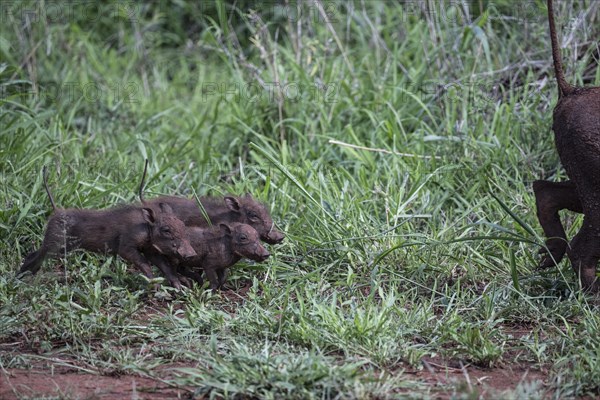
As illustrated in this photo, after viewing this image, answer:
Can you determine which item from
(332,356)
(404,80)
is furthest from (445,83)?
(332,356)

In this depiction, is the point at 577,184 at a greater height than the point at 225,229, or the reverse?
the point at 577,184

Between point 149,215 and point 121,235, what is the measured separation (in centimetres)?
18

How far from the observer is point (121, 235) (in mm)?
4883

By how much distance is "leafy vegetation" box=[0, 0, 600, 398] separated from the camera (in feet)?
13.3

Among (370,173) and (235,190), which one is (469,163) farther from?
(235,190)

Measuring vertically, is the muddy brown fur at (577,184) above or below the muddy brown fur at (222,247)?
above

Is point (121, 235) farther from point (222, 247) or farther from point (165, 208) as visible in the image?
point (222, 247)

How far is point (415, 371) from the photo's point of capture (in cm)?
390

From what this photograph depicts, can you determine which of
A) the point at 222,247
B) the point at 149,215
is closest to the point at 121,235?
the point at 149,215

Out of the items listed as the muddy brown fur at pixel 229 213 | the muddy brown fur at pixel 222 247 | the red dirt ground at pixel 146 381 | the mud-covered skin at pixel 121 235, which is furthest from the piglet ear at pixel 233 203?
the red dirt ground at pixel 146 381

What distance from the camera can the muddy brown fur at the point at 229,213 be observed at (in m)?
5.13

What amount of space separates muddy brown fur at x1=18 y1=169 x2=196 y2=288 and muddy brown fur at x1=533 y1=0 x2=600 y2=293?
182 centimetres

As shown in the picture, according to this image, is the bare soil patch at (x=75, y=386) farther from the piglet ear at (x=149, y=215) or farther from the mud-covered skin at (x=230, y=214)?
the mud-covered skin at (x=230, y=214)

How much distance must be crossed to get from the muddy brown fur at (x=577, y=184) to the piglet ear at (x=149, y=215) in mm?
1975
